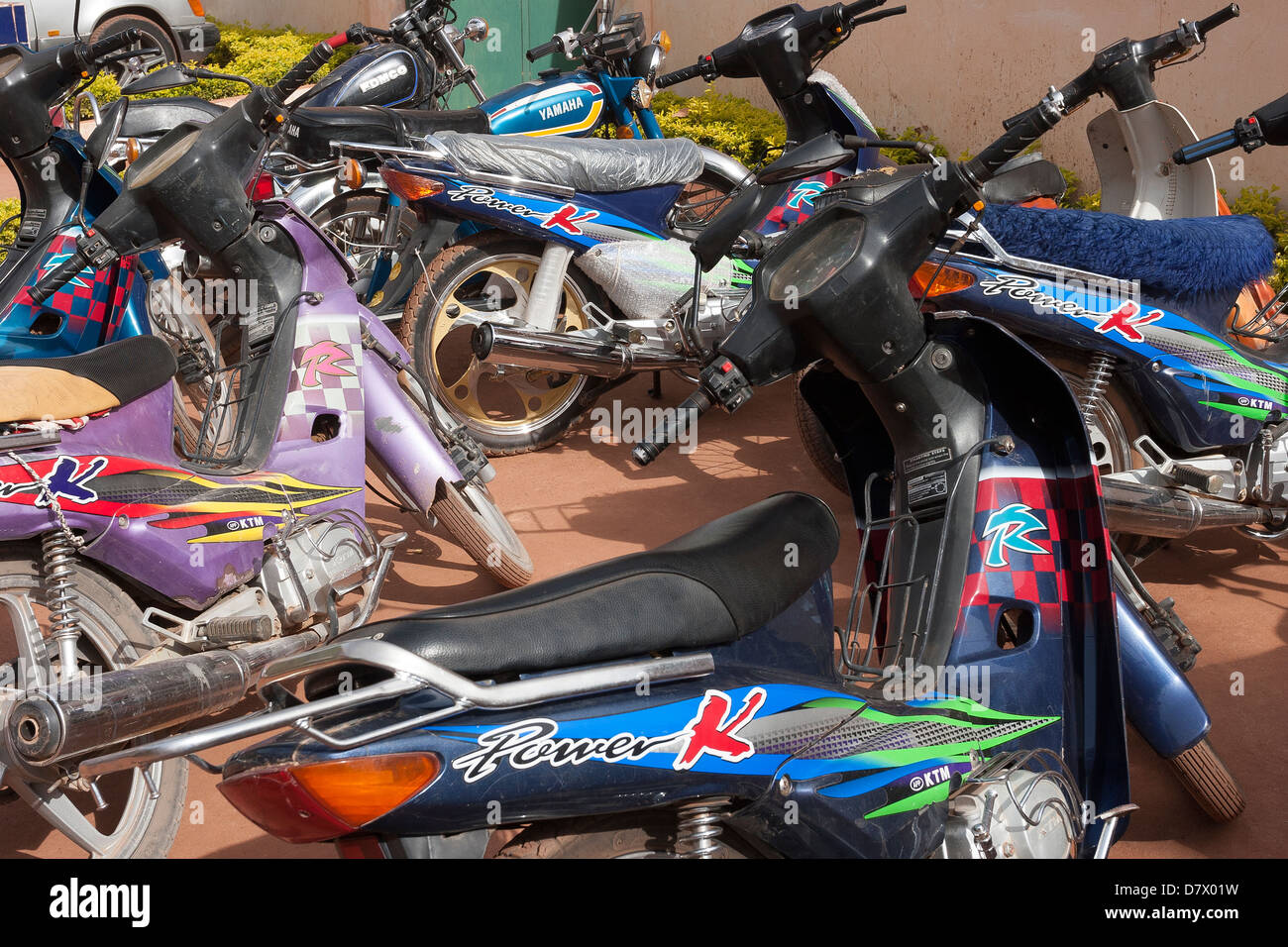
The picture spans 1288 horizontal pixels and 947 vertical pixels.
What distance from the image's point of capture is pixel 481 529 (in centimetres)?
392

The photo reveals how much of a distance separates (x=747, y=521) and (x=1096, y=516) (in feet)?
2.34

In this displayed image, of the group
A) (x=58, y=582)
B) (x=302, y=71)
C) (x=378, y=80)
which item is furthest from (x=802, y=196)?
(x=58, y=582)

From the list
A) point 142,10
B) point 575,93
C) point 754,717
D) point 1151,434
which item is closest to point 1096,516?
point 754,717

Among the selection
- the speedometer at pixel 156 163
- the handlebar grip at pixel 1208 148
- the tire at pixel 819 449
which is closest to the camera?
the handlebar grip at pixel 1208 148

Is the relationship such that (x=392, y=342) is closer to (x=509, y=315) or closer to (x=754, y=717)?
(x=509, y=315)

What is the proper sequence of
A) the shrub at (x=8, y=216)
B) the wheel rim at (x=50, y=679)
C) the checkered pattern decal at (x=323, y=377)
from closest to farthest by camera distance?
the wheel rim at (x=50, y=679), the checkered pattern decal at (x=323, y=377), the shrub at (x=8, y=216)

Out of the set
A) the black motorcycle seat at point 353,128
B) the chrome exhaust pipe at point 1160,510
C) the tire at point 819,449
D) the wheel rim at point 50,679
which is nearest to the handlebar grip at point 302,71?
the black motorcycle seat at point 353,128

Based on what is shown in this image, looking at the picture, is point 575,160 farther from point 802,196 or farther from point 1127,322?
point 1127,322

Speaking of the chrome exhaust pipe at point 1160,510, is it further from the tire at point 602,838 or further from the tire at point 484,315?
the tire at point 484,315

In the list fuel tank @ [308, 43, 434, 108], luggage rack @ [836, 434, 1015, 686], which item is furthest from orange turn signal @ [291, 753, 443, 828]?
fuel tank @ [308, 43, 434, 108]

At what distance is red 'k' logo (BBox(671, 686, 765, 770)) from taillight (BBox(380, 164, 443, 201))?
11.6ft

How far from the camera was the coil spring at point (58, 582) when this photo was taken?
272 centimetres

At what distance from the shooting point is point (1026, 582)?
2.33m

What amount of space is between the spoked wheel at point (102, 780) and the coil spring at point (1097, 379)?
8.99 ft
